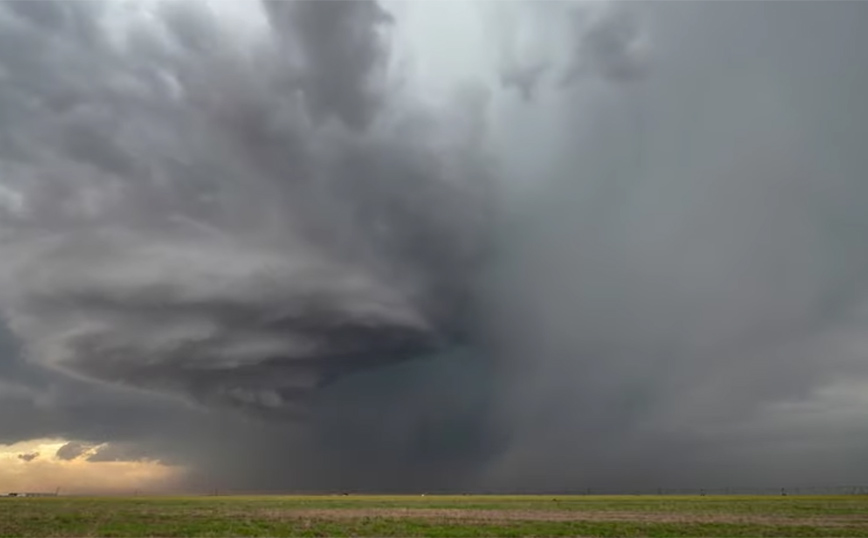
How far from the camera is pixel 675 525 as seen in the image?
62.8 m

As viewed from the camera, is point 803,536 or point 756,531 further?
point 756,531

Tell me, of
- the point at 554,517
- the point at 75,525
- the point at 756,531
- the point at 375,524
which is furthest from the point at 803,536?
the point at 75,525

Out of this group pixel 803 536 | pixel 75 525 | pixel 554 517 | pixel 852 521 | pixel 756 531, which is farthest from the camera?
pixel 554 517

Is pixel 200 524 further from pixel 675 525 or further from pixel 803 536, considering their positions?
pixel 803 536

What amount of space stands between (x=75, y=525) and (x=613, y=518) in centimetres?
5409

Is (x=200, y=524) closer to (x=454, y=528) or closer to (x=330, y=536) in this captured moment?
(x=330, y=536)

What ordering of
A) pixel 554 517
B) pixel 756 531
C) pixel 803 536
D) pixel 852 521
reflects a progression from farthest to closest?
1. pixel 554 517
2. pixel 852 521
3. pixel 756 531
4. pixel 803 536

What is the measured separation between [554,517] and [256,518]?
33067mm

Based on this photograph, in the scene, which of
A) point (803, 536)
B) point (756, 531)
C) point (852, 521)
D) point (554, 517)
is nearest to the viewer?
point (803, 536)

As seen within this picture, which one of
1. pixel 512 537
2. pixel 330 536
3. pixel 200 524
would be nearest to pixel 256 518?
pixel 200 524

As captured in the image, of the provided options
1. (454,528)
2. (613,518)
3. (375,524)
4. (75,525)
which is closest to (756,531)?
(613,518)

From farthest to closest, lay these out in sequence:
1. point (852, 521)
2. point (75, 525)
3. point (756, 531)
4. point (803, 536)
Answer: point (852, 521) → point (75, 525) → point (756, 531) → point (803, 536)

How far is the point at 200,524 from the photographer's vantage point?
6328 centimetres

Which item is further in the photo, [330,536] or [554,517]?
[554,517]
